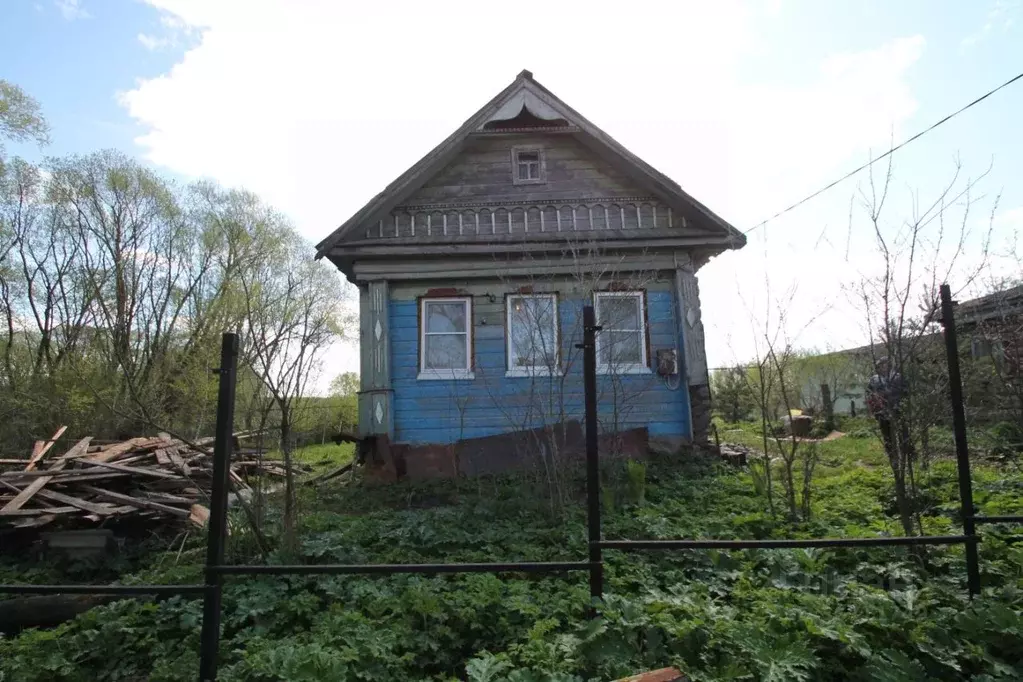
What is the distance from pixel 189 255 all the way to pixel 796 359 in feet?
71.4

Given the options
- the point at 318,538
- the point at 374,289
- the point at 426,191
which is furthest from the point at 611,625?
the point at 426,191

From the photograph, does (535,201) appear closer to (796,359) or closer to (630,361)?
(630,361)

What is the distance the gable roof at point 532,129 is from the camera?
956 cm

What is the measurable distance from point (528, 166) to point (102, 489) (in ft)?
25.6

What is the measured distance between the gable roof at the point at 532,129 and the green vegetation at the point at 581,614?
5.07m

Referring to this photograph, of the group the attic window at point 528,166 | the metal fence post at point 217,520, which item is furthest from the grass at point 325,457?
the metal fence post at point 217,520

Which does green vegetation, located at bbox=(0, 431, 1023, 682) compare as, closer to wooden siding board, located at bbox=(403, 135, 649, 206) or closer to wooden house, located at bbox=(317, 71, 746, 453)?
wooden house, located at bbox=(317, 71, 746, 453)

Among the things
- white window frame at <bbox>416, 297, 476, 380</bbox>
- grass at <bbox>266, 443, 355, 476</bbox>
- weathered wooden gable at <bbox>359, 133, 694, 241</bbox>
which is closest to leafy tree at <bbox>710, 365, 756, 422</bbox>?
weathered wooden gable at <bbox>359, 133, 694, 241</bbox>

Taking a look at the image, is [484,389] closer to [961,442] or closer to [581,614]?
[581,614]

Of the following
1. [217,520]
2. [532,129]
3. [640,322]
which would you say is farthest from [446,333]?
[217,520]

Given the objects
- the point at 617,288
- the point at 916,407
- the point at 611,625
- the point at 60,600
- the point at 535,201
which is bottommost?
the point at 60,600

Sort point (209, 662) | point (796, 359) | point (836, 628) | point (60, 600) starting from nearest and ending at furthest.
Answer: point (209, 662), point (836, 628), point (60, 600), point (796, 359)

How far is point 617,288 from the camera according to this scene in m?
9.48

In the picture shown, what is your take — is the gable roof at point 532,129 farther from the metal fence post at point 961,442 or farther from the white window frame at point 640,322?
the metal fence post at point 961,442
